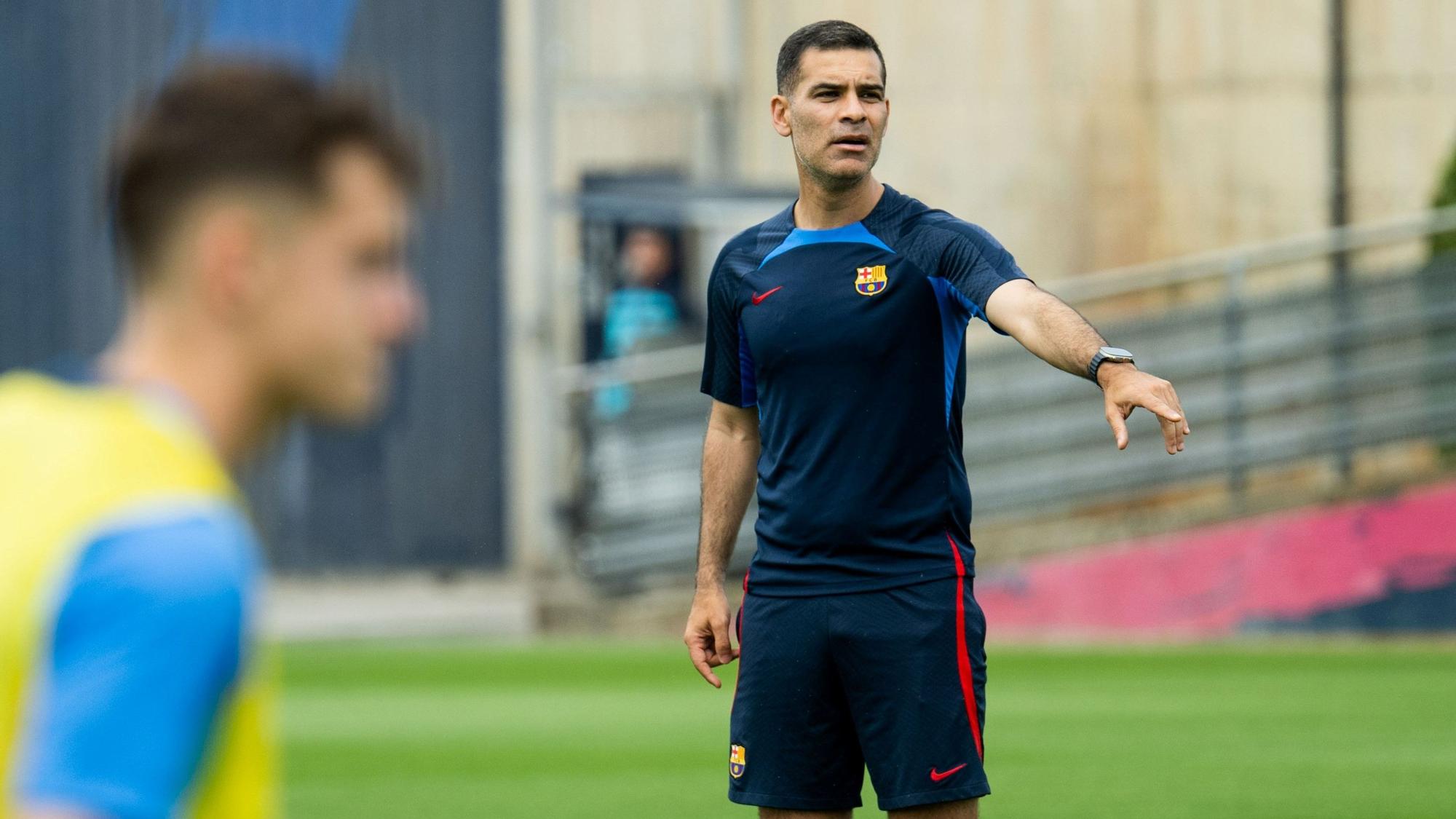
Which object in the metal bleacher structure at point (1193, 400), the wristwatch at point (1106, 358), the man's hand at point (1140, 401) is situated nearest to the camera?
the man's hand at point (1140, 401)

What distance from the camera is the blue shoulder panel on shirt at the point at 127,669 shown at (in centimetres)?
165

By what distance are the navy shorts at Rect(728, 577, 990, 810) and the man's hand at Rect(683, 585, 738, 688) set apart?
0.19 m

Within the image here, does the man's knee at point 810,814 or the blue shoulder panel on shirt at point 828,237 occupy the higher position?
the blue shoulder panel on shirt at point 828,237

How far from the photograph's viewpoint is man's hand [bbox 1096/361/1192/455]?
3967 mm

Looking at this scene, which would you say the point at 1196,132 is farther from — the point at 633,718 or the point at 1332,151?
the point at 633,718

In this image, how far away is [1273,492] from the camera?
14.5 m

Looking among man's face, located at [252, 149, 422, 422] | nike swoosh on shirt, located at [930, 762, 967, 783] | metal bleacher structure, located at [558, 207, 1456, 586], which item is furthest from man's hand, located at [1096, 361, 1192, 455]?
metal bleacher structure, located at [558, 207, 1456, 586]

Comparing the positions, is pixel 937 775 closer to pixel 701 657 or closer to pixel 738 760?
pixel 738 760

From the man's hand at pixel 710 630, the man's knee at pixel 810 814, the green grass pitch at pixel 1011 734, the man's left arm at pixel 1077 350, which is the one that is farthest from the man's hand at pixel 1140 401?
the green grass pitch at pixel 1011 734

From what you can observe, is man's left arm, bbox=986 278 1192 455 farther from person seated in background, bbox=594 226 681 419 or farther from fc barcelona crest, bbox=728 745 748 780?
person seated in background, bbox=594 226 681 419

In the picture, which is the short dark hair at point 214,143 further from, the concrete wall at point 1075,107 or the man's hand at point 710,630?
the concrete wall at point 1075,107

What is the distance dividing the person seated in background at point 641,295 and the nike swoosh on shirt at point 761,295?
12.2m

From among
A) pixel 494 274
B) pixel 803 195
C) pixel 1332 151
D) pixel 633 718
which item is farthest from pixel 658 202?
pixel 803 195

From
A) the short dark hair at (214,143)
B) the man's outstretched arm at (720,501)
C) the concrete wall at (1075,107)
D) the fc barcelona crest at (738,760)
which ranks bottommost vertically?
the fc barcelona crest at (738,760)
